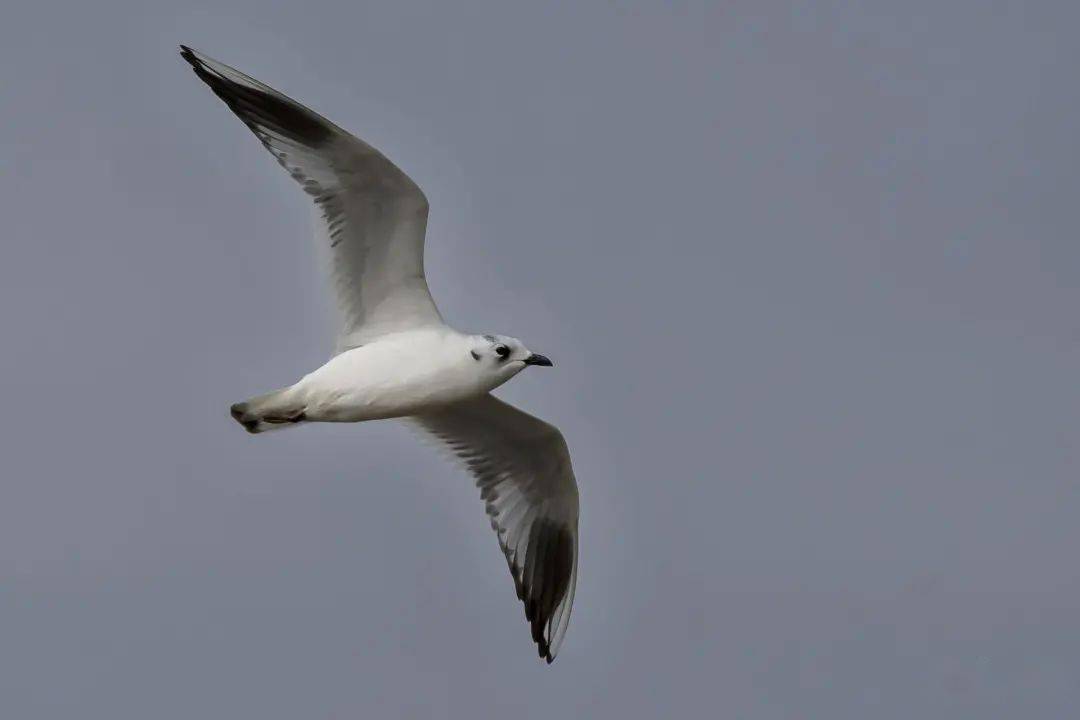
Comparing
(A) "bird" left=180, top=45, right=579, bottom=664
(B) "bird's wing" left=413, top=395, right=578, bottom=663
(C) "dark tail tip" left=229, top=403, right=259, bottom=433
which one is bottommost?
(B) "bird's wing" left=413, top=395, right=578, bottom=663

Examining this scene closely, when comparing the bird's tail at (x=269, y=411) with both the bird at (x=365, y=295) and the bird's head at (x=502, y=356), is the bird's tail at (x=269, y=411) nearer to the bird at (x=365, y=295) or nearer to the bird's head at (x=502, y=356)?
the bird at (x=365, y=295)

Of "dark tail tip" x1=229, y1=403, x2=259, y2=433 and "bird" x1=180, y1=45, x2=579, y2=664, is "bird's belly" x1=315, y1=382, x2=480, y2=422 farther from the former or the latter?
"dark tail tip" x1=229, y1=403, x2=259, y2=433

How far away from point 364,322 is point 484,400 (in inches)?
45.7

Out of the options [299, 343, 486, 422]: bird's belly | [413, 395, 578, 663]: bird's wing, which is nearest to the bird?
[299, 343, 486, 422]: bird's belly

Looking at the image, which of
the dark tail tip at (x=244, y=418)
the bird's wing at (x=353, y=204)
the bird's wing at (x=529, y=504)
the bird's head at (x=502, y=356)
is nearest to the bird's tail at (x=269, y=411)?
the dark tail tip at (x=244, y=418)

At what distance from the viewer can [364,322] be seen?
14312mm

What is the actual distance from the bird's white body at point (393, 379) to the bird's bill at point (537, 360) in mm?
54

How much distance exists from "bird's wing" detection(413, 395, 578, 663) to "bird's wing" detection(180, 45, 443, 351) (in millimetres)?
1301

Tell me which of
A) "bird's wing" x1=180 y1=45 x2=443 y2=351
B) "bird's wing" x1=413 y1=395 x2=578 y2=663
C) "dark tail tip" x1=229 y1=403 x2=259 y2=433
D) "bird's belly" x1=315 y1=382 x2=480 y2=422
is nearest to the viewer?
"bird's wing" x1=180 y1=45 x2=443 y2=351

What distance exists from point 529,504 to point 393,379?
2051 millimetres

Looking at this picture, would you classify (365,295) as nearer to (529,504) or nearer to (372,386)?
(372,386)

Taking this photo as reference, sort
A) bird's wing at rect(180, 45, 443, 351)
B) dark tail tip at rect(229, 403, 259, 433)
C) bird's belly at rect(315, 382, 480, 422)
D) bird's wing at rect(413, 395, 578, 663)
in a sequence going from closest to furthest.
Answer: bird's wing at rect(180, 45, 443, 351)
bird's belly at rect(315, 382, 480, 422)
dark tail tip at rect(229, 403, 259, 433)
bird's wing at rect(413, 395, 578, 663)

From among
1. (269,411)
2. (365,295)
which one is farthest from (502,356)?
(269,411)

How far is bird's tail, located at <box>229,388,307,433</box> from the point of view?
550 inches
